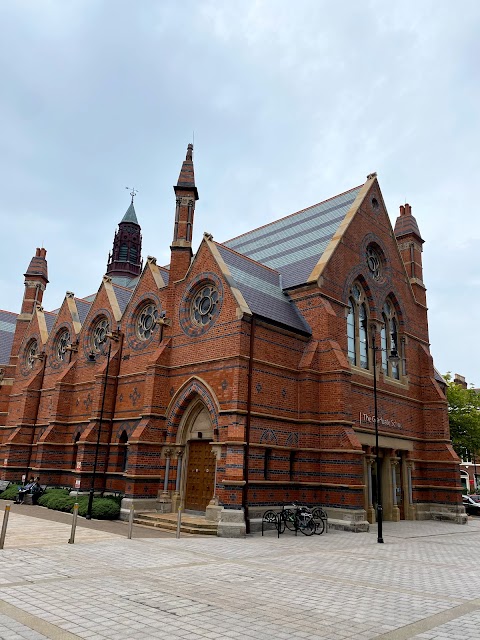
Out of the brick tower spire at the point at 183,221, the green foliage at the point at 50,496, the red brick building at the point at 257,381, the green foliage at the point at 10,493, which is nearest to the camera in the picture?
the red brick building at the point at 257,381

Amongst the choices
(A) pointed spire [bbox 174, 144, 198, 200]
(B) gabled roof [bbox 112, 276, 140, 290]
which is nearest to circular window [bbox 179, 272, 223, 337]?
(A) pointed spire [bbox 174, 144, 198, 200]

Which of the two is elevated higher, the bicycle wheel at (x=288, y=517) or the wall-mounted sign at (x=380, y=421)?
the wall-mounted sign at (x=380, y=421)

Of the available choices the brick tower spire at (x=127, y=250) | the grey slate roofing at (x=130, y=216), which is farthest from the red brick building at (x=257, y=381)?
the grey slate roofing at (x=130, y=216)

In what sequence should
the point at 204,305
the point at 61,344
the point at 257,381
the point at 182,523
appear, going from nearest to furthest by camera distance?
the point at 182,523, the point at 257,381, the point at 204,305, the point at 61,344

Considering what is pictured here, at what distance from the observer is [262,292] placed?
22719 mm

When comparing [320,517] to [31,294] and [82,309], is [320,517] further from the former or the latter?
[31,294]

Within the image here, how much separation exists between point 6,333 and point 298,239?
28.2 meters

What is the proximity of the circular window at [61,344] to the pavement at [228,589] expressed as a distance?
61.1 feet

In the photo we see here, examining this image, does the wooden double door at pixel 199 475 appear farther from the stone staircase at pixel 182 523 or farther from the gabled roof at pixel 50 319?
the gabled roof at pixel 50 319

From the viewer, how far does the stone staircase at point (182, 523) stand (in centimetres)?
1756

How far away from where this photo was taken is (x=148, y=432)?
2175 cm

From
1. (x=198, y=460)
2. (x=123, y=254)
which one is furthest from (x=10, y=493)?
(x=123, y=254)

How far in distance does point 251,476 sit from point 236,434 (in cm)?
182

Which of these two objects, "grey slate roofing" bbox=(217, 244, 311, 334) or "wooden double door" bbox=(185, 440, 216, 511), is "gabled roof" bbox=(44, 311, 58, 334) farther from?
"wooden double door" bbox=(185, 440, 216, 511)
